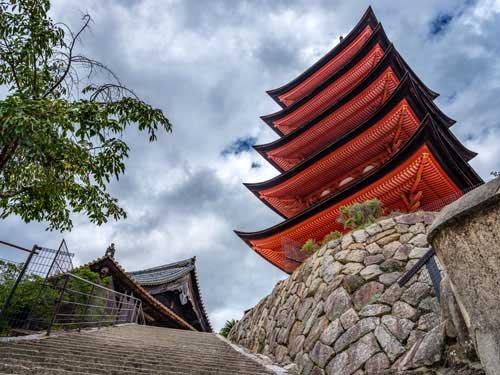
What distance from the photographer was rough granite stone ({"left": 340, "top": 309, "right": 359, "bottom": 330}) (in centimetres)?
542

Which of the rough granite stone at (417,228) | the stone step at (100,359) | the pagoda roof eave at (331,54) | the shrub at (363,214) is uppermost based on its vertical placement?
the pagoda roof eave at (331,54)

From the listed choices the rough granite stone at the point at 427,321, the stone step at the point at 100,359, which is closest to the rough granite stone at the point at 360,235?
the rough granite stone at the point at 427,321

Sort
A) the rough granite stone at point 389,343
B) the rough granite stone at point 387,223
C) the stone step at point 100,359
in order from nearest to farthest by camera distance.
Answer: the stone step at point 100,359, the rough granite stone at point 389,343, the rough granite stone at point 387,223

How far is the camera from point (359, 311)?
18.3ft

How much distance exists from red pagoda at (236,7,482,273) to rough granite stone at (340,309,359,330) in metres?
4.69

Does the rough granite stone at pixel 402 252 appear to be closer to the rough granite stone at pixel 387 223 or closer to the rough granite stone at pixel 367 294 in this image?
the rough granite stone at pixel 387 223

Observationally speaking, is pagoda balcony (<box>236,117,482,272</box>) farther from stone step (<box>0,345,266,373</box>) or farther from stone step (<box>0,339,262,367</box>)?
stone step (<box>0,345,266,373</box>)

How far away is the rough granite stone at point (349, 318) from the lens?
17.8 feet

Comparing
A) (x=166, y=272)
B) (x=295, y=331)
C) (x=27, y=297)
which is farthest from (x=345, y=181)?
(x=166, y=272)

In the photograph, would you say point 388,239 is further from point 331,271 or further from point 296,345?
point 296,345

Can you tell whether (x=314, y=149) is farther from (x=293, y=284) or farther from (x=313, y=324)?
(x=313, y=324)

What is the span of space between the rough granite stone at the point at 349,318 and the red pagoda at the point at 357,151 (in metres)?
4.69

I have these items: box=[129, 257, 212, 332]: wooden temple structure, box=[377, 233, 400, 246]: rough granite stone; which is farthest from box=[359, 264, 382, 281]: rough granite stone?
box=[129, 257, 212, 332]: wooden temple structure

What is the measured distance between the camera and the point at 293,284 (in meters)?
8.52
